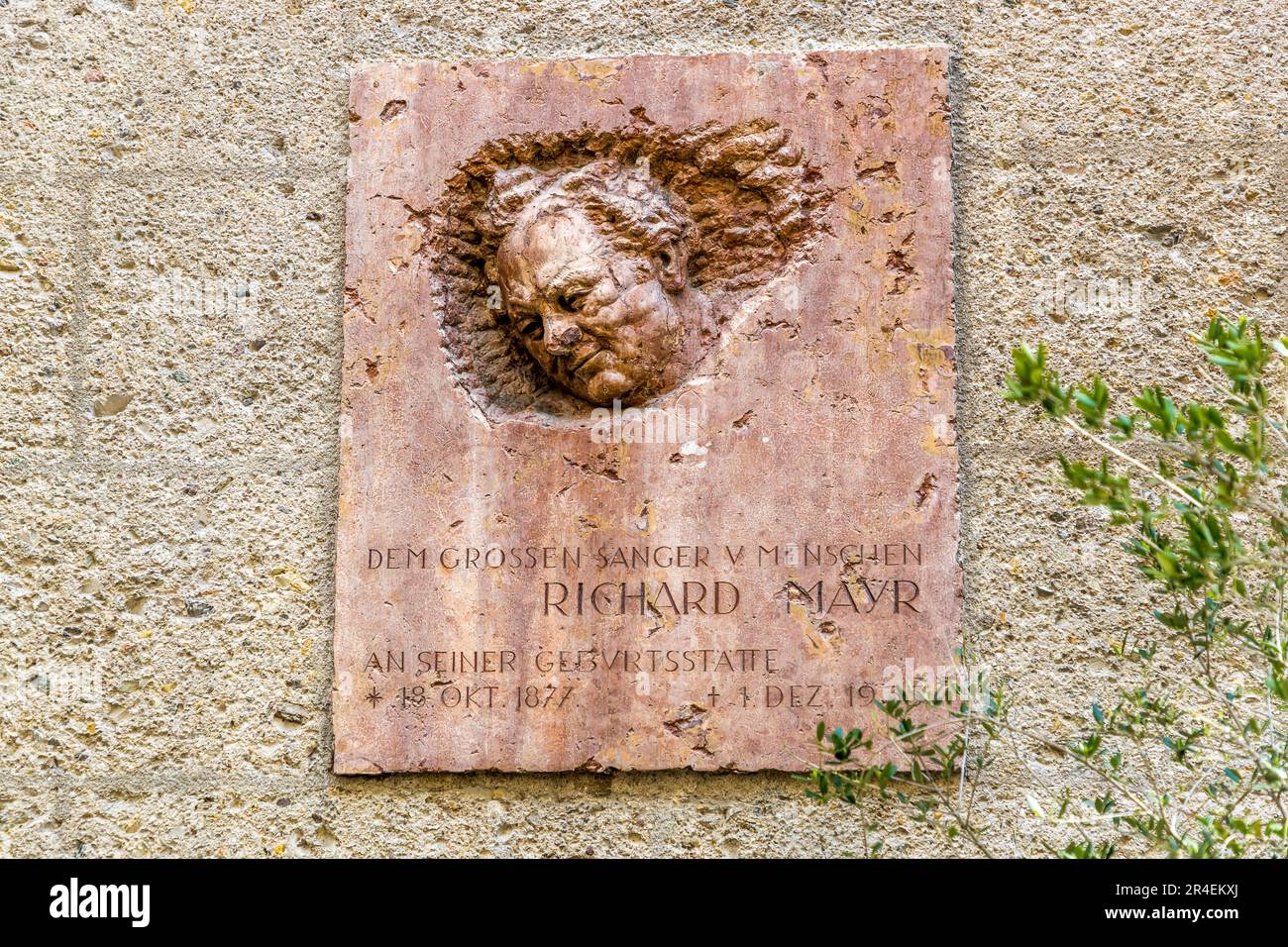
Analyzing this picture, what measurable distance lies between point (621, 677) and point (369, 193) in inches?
41.3

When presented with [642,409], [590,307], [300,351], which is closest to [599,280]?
[590,307]

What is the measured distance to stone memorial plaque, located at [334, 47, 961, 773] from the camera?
94.0 inches

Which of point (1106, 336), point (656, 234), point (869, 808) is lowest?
point (869, 808)

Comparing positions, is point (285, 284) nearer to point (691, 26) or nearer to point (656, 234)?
point (656, 234)

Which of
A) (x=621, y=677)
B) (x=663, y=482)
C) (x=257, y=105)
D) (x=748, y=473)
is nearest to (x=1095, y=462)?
(x=748, y=473)

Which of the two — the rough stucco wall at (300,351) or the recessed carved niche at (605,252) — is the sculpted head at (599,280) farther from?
the rough stucco wall at (300,351)

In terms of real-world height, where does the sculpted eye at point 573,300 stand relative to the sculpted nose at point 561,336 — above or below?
above

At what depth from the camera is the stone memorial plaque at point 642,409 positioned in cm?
239

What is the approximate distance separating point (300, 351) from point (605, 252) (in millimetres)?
633

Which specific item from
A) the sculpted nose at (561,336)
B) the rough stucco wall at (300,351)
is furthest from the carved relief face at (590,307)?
the rough stucco wall at (300,351)

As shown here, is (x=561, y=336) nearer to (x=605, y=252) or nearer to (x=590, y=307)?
(x=590, y=307)

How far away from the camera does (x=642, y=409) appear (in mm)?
2498

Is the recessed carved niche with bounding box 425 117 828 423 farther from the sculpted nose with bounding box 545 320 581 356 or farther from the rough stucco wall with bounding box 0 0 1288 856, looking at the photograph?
the rough stucco wall with bounding box 0 0 1288 856

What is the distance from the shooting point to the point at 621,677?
239 centimetres
